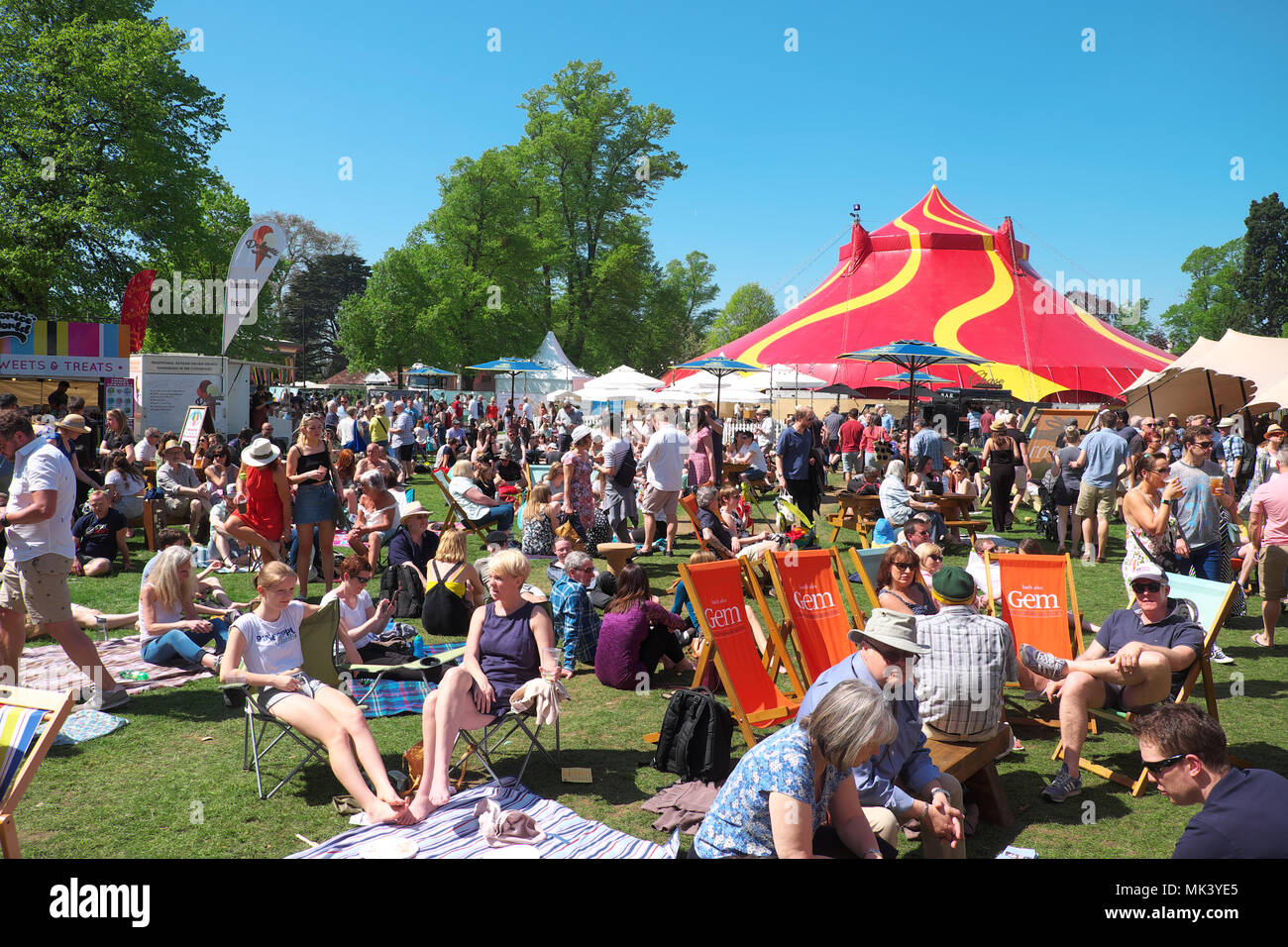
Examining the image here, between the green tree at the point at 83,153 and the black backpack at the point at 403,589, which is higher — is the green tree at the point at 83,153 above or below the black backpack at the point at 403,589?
above

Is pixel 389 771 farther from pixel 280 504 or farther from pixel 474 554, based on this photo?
pixel 474 554

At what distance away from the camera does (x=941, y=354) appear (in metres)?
12.3

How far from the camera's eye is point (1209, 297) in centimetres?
6412

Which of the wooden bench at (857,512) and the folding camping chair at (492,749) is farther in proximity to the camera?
the wooden bench at (857,512)

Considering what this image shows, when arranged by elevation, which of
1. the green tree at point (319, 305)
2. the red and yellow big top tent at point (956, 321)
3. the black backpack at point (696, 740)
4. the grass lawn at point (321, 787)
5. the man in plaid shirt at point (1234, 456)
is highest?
the green tree at point (319, 305)

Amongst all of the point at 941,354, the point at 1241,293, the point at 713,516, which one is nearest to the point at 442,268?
the point at 941,354

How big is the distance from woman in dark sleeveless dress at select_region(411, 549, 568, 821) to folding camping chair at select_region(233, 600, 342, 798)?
64 centimetres

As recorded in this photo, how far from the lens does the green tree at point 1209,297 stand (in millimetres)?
61625

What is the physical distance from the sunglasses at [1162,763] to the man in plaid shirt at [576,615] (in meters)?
4.21

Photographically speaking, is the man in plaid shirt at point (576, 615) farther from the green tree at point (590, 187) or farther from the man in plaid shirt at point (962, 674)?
the green tree at point (590, 187)

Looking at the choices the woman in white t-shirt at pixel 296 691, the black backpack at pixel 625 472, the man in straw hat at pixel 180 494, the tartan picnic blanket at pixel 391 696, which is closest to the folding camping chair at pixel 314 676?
the woman in white t-shirt at pixel 296 691

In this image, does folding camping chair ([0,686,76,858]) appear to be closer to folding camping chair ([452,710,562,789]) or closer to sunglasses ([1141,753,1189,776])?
folding camping chair ([452,710,562,789])

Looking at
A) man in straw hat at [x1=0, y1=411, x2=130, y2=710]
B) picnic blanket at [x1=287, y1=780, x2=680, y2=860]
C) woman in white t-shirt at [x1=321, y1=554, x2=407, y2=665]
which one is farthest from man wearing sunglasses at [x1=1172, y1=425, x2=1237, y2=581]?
man in straw hat at [x1=0, y1=411, x2=130, y2=710]

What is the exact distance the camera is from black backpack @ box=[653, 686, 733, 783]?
445cm
